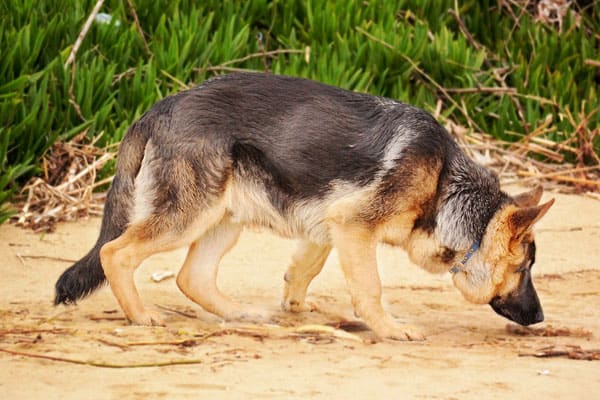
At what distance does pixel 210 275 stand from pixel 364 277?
1.01 meters

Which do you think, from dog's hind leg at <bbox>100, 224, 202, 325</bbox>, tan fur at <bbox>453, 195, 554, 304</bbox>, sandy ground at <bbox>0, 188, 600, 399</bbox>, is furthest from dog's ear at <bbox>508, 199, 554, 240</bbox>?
dog's hind leg at <bbox>100, 224, 202, 325</bbox>

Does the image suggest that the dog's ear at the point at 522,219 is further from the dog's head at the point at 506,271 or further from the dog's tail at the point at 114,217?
the dog's tail at the point at 114,217

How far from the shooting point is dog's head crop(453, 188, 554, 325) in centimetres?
609

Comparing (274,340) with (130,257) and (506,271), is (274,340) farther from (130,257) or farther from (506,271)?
(506,271)

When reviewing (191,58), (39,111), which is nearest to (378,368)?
(39,111)

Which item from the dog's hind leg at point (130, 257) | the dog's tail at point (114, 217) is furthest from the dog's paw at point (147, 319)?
the dog's tail at point (114, 217)

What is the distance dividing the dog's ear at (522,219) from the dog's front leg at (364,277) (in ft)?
2.45

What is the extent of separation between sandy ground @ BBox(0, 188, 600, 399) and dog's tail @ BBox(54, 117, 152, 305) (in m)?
0.19

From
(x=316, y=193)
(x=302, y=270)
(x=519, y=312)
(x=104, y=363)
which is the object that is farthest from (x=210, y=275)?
(x=519, y=312)

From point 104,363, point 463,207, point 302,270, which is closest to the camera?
point 104,363

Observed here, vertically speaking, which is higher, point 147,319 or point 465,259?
point 465,259

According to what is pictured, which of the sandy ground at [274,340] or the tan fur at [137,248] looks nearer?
the sandy ground at [274,340]

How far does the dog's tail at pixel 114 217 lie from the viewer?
6.02 metres

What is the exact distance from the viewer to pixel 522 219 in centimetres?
596
